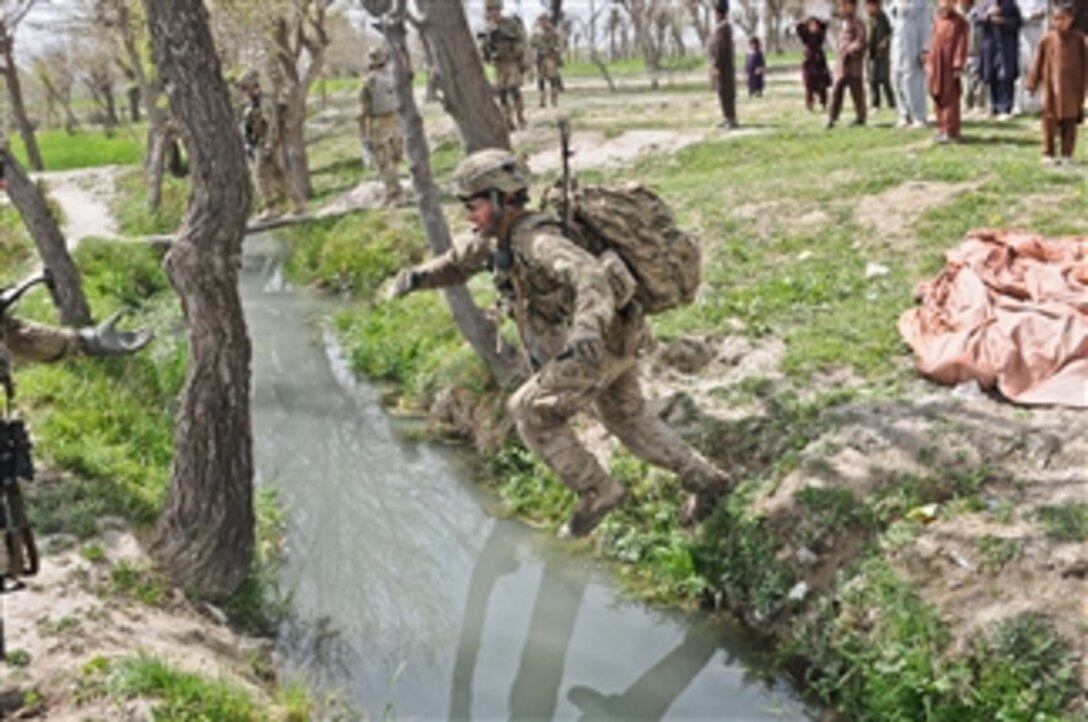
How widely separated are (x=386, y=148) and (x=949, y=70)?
7121 mm

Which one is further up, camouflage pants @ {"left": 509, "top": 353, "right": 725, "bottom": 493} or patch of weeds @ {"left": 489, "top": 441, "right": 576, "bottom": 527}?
camouflage pants @ {"left": 509, "top": 353, "right": 725, "bottom": 493}

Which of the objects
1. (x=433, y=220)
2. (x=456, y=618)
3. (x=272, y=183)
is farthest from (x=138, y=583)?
(x=272, y=183)

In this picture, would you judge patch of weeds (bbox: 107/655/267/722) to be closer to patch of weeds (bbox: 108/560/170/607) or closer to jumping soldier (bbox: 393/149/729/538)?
patch of weeds (bbox: 108/560/170/607)

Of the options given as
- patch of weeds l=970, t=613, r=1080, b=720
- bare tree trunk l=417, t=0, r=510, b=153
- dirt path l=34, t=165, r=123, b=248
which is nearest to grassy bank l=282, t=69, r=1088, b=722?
patch of weeds l=970, t=613, r=1080, b=720

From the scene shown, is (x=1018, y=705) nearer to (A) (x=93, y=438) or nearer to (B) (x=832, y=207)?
(A) (x=93, y=438)

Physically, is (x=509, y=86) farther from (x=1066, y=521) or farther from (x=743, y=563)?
(x=1066, y=521)

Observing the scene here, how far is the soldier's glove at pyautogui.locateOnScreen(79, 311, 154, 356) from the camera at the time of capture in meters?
5.50

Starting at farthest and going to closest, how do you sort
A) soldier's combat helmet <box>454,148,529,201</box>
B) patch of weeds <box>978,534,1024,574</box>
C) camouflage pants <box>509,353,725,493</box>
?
soldier's combat helmet <box>454,148,529,201</box>, camouflage pants <box>509,353,725,493</box>, patch of weeds <box>978,534,1024,574</box>

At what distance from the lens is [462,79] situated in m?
7.34

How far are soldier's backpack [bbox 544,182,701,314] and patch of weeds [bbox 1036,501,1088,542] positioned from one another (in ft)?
6.22

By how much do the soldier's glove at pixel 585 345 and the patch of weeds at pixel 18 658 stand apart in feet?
8.20

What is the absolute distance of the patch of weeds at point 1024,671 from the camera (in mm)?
4055

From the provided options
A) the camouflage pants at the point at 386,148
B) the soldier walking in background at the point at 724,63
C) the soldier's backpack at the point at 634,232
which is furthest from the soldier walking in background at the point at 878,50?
the soldier's backpack at the point at 634,232

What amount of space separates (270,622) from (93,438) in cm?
204
